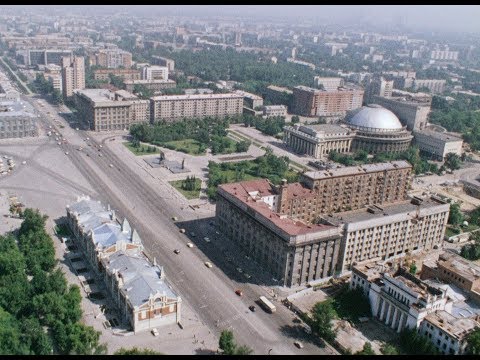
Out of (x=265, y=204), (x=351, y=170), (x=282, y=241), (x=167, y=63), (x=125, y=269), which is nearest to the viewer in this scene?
(x=125, y=269)

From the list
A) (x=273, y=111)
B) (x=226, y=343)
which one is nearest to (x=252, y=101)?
(x=273, y=111)

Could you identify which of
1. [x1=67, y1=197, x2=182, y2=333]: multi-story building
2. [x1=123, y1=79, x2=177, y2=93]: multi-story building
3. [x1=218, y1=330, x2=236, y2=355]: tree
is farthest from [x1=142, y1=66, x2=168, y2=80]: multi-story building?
[x1=218, y1=330, x2=236, y2=355]: tree

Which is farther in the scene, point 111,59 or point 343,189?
point 111,59

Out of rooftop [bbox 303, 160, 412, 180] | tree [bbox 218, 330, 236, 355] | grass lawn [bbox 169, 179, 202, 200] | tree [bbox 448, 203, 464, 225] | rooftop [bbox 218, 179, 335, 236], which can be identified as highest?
rooftop [bbox 303, 160, 412, 180]

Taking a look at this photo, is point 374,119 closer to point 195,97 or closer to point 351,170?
point 351,170

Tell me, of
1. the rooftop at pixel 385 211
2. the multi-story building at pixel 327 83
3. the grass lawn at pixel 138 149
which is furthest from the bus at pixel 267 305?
the multi-story building at pixel 327 83

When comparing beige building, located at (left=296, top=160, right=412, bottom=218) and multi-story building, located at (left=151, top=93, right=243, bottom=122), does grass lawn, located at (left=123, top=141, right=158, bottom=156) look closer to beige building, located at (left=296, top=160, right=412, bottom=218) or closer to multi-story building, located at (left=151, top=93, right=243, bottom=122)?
multi-story building, located at (left=151, top=93, right=243, bottom=122)
